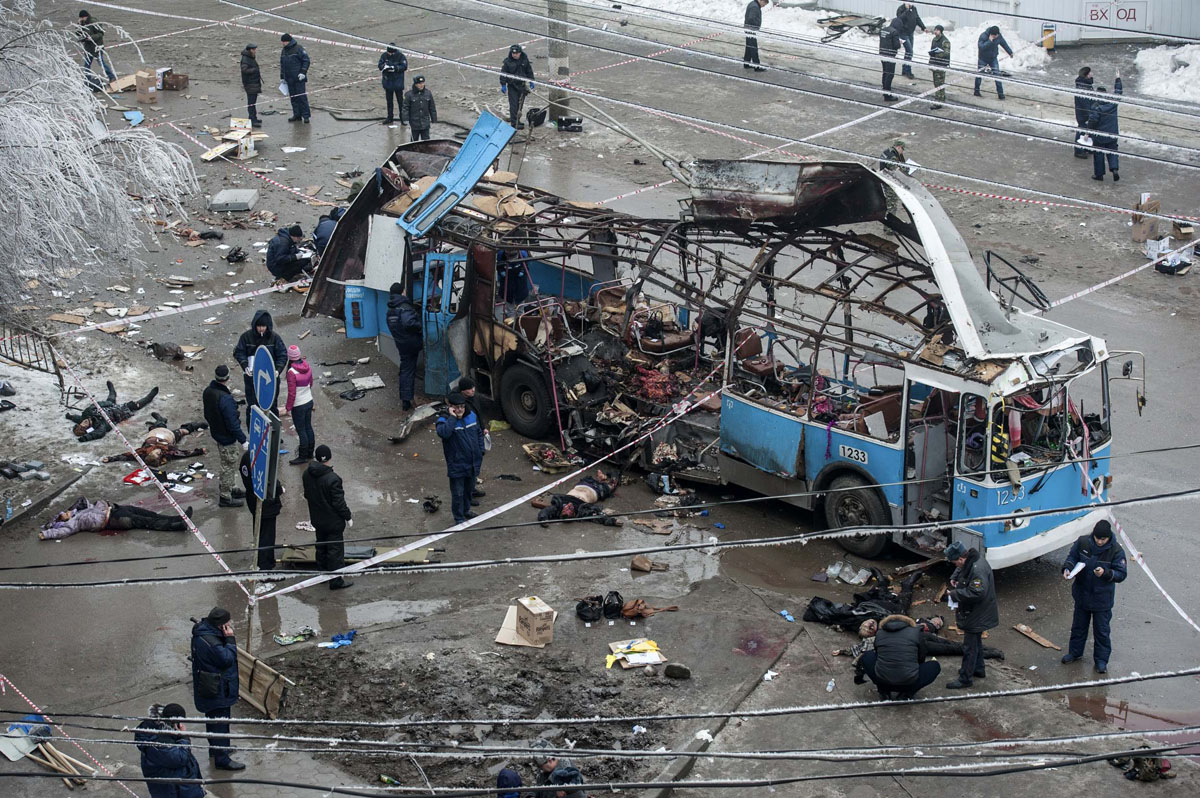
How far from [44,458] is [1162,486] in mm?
11475

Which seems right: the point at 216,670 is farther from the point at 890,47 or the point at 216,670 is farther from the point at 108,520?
the point at 890,47

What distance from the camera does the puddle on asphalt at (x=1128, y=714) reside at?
947cm

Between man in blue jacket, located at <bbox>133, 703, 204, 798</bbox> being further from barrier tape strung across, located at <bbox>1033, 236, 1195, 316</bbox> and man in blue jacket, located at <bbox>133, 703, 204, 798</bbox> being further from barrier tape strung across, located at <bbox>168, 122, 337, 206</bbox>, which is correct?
barrier tape strung across, located at <bbox>168, 122, 337, 206</bbox>

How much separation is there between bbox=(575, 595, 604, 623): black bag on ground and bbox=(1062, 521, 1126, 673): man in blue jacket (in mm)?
3718

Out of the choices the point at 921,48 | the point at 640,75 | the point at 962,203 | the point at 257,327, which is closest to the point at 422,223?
the point at 257,327

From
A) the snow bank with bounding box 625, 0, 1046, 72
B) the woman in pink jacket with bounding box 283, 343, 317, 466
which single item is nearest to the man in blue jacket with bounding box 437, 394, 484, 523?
the woman in pink jacket with bounding box 283, 343, 317, 466

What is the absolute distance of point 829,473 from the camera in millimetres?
11789

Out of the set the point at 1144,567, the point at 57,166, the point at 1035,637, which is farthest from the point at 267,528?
the point at 1144,567

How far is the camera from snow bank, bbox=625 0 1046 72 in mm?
26672

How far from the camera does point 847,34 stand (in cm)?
2870

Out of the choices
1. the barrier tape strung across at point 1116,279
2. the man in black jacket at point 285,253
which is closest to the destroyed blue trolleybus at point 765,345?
the barrier tape strung across at point 1116,279

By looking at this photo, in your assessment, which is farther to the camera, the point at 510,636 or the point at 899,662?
the point at 510,636

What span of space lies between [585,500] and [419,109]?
479 inches

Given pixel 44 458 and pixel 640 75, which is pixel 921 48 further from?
pixel 44 458
